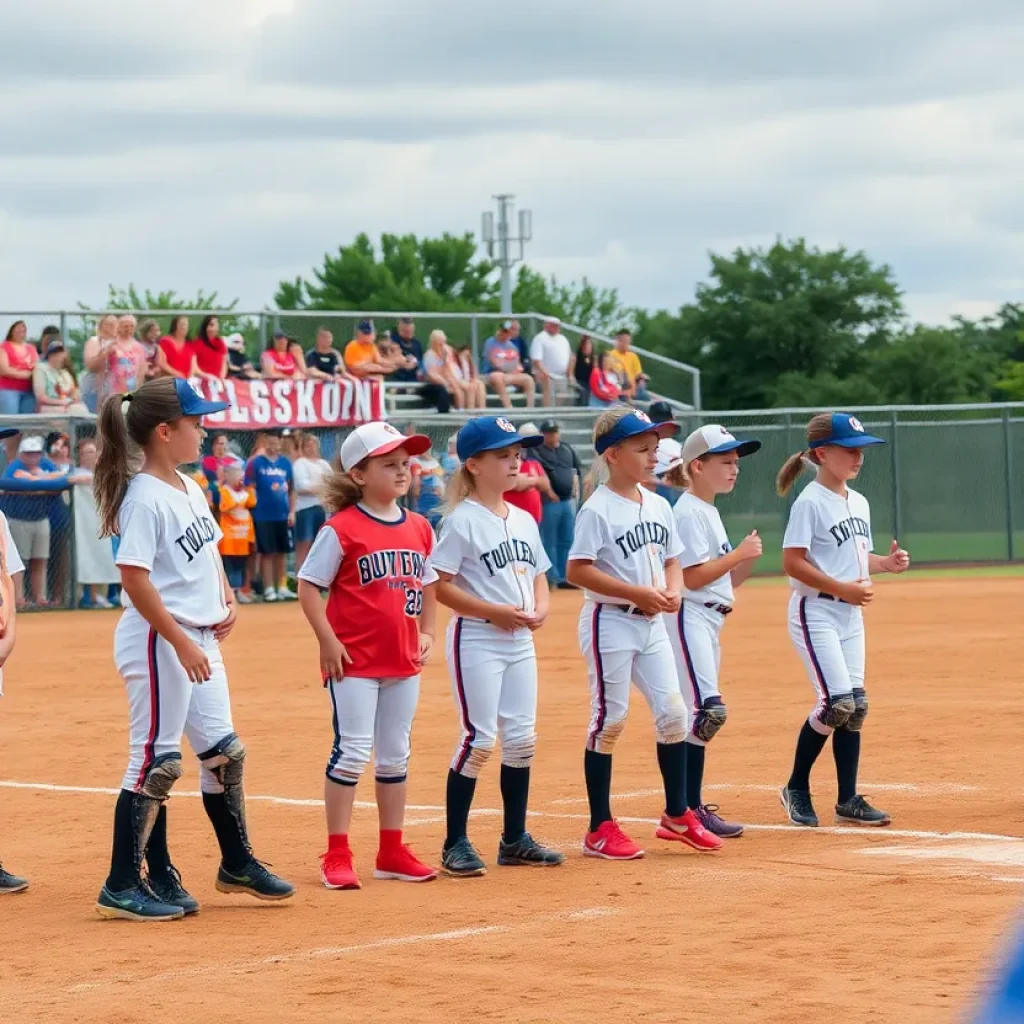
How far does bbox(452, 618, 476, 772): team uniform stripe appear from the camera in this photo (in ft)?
25.1

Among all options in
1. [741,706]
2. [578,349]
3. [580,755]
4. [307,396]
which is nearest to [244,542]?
[307,396]

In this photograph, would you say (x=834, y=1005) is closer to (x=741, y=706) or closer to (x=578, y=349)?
(x=741, y=706)

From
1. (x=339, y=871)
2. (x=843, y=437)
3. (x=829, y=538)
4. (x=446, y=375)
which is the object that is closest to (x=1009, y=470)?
(x=446, y=375)

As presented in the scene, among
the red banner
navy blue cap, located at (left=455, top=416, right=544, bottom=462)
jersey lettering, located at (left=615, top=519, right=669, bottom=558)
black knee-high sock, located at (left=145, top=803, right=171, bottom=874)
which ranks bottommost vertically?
black knee-high sock, located at (left=145, top=803, right=171, bottom=874)

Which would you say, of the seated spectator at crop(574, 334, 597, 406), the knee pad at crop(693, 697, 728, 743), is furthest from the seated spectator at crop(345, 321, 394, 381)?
the knee pad at crop(693, 697, 728, 743)

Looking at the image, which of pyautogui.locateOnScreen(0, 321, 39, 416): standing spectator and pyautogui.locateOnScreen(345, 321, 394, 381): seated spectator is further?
pyautogui.locateOnScreen(345, 321, 394, 381): seated spectator

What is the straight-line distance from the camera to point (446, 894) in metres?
7.21

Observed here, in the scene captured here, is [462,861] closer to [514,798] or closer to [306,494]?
[514,798]

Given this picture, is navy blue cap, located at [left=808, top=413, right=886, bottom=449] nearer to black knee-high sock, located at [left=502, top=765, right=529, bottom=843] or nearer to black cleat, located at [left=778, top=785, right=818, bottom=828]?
black cleat, located at [left=778, top=785, right=818, bottom=828]

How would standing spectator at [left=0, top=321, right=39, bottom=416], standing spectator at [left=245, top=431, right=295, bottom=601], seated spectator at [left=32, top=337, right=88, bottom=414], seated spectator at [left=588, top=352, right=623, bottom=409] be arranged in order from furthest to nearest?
1. seated spectator at [left=588, top=352, right=623, bottom=409]
2. standing spectator at [left=245, top=431, right=295, bottom=601]
3. seated spectator at [left=32, top=337, right=88, bottom=414]
4. standing spectator at [left=0, top=321, right=39, bottom=416]

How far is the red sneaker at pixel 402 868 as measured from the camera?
7488 mm

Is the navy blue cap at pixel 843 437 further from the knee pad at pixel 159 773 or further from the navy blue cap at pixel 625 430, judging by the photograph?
the knee pad at pixel 159 773

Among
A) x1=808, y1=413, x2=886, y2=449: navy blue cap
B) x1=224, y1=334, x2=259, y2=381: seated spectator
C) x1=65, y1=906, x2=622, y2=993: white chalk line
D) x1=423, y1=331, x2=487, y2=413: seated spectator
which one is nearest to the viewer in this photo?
x1=65, y1=906, x2=622, y2=993: white chalk line

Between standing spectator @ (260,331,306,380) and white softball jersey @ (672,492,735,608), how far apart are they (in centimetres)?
1644
